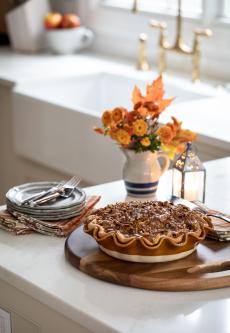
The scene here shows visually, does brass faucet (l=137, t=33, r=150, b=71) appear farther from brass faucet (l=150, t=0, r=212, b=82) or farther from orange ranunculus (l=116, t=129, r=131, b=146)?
orange ranunculus (l=116, t=129, r=131, b=146)

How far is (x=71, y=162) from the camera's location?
9.98ft

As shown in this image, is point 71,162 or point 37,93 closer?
point 71,162

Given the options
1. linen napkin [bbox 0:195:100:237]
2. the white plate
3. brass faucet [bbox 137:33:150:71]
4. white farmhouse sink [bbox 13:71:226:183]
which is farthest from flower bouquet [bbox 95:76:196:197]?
brass faucet [bbox 137:33:150:71]

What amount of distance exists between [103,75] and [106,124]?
5.24 feet

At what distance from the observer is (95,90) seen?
3.58m

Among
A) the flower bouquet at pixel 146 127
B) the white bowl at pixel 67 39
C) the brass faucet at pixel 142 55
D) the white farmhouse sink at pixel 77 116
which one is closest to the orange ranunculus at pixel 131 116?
the flower bouquet at pixel 146 127

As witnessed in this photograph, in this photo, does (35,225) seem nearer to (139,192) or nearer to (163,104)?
(139,192)

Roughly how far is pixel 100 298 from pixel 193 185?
566 mm

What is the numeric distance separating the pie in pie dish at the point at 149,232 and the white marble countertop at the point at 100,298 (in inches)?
2.9

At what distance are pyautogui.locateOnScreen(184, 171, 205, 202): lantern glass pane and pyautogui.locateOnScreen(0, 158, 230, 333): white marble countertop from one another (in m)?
0.37

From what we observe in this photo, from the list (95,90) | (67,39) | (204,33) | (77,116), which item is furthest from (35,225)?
(67,39)

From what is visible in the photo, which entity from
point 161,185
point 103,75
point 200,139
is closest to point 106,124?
point 161,185

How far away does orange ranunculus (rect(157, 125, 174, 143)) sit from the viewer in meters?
1.97

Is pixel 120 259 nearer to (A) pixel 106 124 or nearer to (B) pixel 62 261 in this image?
→ (B) pixel 62 261
